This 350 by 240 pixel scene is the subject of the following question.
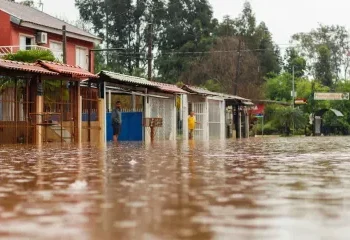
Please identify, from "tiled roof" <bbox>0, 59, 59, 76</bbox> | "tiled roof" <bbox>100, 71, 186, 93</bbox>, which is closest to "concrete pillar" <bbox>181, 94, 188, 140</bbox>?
"tiled roof" <bbox>100, 71, 186, 93</bbox>

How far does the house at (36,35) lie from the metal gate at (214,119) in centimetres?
773

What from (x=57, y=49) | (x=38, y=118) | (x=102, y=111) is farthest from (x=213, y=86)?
(x=38, y=118)

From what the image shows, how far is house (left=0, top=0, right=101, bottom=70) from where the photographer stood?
3428 cm

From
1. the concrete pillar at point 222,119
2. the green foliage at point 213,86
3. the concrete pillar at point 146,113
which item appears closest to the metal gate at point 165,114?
the concrete pillar at point 146,113

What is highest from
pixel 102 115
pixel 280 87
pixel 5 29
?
pixel 5 29

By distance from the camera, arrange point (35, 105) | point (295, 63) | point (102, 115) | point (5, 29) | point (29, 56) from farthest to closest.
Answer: point (295, 63) → point (5, 29) → point (29, 56) → point (102, 115) → point (35, 105)

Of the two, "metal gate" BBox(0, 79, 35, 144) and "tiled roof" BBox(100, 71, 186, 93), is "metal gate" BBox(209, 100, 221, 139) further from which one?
"metal gate" BBox(0, 79, 35, 144)

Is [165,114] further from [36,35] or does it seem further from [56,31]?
[56,31]

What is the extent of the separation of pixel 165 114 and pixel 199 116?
5008 millimetres

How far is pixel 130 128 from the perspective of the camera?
98.8 feet

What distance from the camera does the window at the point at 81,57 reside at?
3981 centimetres

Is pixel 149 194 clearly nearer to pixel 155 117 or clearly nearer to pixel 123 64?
pixel 155 117

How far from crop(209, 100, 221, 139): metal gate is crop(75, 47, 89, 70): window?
302 inches

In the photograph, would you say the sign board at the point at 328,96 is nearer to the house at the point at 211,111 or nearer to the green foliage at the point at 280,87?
the green foliage at the point at 280,87
